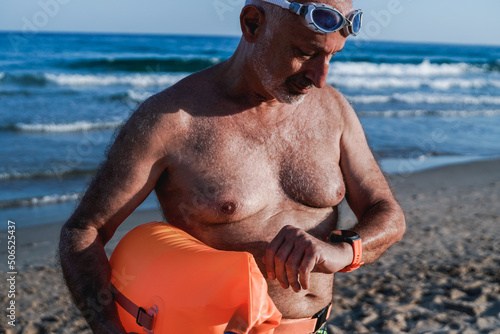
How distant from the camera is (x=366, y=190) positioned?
219 centimetres

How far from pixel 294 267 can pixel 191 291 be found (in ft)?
0.96

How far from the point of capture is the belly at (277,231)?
1.98m

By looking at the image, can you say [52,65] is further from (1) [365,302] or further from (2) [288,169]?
(2) [288,169]

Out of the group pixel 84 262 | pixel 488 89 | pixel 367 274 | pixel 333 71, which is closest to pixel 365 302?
pixel 367 274

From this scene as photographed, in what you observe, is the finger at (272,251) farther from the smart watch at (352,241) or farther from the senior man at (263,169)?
the smart watch at (352,241)

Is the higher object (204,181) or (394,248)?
(204,181)

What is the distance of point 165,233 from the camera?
189 centimetres

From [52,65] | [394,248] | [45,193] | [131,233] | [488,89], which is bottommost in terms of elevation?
[52,65]

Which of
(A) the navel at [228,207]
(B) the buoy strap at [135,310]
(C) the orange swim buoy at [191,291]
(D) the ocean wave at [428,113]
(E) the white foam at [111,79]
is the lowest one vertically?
(E) the white foam at [111,79]

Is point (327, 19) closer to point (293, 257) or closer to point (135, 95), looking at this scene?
point (293, 257)

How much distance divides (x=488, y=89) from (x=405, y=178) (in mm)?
15505

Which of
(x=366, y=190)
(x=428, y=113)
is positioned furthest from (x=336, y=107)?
(x=428, y=113)

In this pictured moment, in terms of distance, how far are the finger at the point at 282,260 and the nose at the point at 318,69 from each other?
0.53 m

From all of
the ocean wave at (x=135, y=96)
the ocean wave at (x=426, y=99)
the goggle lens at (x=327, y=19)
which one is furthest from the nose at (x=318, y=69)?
the ocean wave at (x=426, y=99)
